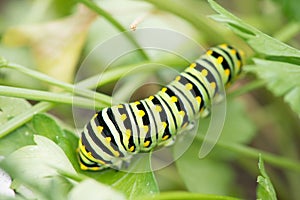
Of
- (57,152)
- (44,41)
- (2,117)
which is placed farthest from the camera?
(44,41)

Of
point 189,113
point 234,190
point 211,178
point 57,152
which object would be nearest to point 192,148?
point 211,178

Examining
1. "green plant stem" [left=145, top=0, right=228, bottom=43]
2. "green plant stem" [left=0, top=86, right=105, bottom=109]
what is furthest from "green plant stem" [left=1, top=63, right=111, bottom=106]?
"green plant stem" [left=145, top=0, right=228, bottom=43]

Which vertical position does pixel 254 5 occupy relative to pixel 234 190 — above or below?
above

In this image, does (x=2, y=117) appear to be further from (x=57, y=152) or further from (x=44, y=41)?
(x=44, y=41)

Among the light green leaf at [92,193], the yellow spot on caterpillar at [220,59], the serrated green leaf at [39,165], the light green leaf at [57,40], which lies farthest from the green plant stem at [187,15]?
the light green leaf at [92,193]

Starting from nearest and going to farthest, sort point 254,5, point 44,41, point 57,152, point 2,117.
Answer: point 57,152 < point 2,117 < point 44,41 < point 254,5

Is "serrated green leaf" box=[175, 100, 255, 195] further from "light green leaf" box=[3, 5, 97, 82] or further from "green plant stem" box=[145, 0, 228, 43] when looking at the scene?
"light green leaf" box=[3, 5, 97, 82]
